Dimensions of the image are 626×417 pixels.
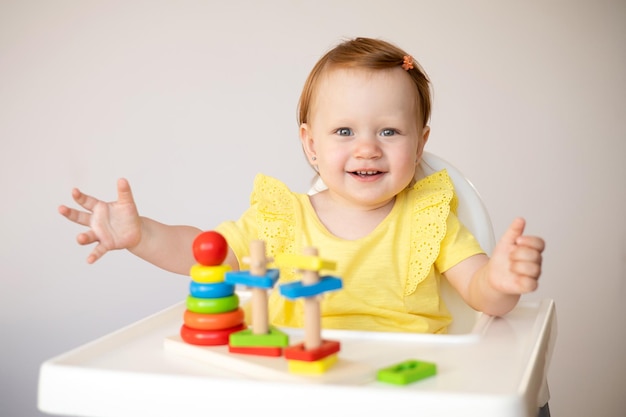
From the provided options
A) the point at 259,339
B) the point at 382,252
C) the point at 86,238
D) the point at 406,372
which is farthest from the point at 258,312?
the point at 382,252

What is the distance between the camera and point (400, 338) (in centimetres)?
86

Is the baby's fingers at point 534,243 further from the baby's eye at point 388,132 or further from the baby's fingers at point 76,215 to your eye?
the baby's fingers at point 76,215

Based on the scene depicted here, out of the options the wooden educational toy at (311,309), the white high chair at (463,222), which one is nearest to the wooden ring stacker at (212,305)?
the wooden educational toy at (311,309)

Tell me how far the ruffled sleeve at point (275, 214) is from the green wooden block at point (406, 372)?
458 millimetres

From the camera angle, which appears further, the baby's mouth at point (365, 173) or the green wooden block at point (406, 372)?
the baby's mouth at point (365, 173)

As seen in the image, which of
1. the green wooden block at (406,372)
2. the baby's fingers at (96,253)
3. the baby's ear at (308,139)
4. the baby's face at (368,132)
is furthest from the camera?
the baby's ear at (308,139)

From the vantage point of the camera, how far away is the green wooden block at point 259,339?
0.77m

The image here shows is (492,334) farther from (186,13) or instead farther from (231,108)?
(186,13)

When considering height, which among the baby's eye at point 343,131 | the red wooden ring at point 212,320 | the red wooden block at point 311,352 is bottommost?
the red wooden ring at point 212,320

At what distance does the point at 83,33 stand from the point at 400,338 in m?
1.39

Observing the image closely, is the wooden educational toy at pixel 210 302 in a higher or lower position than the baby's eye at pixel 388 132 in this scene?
lower

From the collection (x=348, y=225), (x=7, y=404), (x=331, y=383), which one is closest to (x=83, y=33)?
(x=7, y=404)

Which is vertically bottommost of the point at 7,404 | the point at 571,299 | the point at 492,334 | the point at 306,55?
the point at 7,404

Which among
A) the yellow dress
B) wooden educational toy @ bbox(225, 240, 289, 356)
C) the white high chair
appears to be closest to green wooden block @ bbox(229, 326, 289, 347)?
wooden educational toy @ bbox(225, 240, 289, 356)
